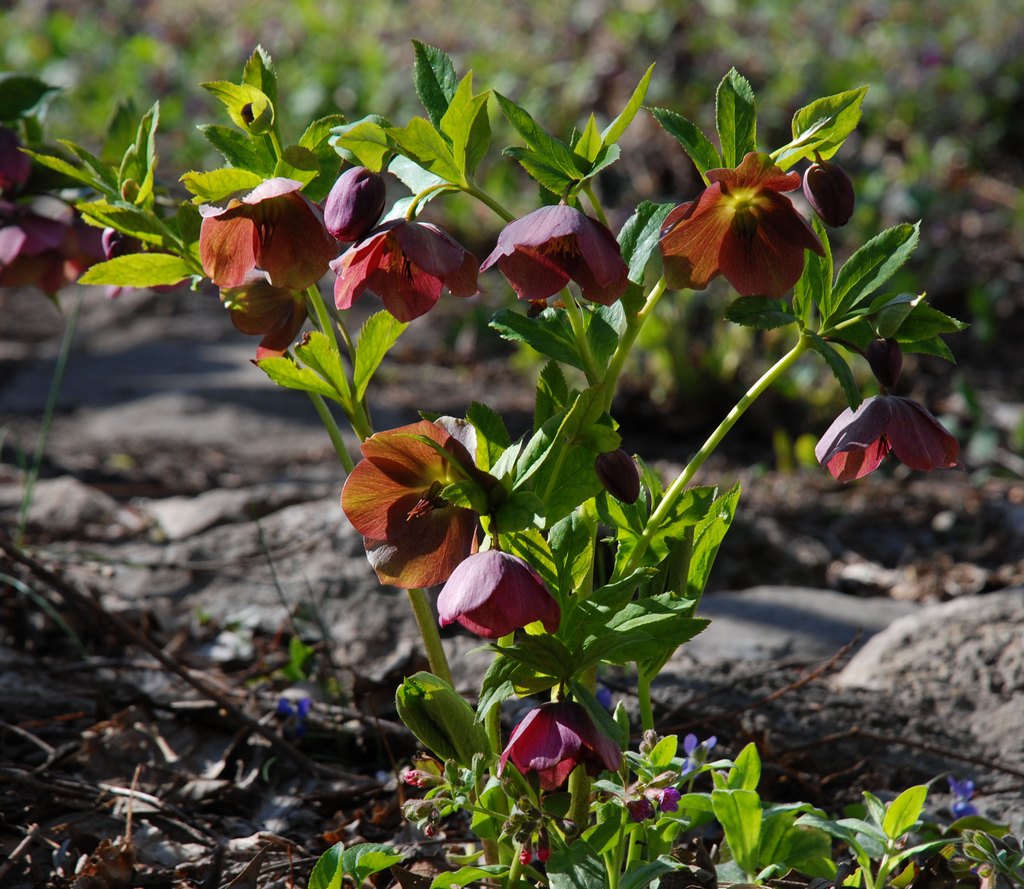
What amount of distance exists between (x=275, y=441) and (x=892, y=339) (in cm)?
243

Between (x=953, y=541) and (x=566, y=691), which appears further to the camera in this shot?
(x=953, y=541)

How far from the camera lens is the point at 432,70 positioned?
96 cm

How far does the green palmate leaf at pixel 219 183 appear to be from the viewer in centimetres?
91

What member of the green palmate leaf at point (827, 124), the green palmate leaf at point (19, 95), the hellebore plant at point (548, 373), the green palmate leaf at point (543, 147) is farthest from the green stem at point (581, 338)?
the green palmate leaf at point (19, 95)

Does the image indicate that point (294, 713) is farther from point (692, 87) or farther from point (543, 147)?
point (692, 87)

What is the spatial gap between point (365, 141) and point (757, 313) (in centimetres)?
36

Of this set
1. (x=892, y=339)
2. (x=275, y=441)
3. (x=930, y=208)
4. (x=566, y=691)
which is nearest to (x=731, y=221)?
(x=892, y=339)

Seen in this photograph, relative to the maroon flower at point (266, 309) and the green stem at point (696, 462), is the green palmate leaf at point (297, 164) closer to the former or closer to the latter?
the maroon flower at point (266, 309)

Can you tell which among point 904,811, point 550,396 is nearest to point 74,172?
point 550,396

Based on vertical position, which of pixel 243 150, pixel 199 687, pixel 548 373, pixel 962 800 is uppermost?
pixel 243 150

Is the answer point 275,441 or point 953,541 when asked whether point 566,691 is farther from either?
point 275,441

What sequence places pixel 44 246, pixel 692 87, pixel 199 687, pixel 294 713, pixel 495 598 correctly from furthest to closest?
pixel 692 87, pixel 294 713, pixel 199 687, pixel 44 246, pixel 495 598

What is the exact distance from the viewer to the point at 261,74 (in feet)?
3.20

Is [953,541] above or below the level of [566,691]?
below
